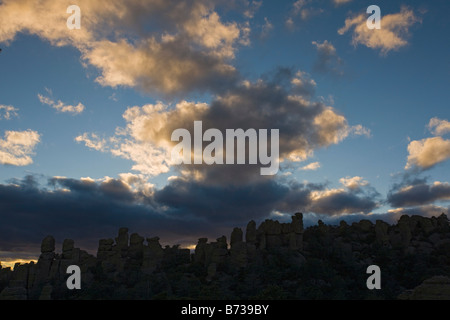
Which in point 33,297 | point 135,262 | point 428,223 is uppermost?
point 428,223

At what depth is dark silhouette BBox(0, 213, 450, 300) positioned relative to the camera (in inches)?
3590

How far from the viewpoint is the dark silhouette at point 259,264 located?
299 feet

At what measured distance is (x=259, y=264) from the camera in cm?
10406

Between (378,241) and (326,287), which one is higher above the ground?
(378,241)

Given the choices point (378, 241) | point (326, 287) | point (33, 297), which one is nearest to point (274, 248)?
point (326, 287)
